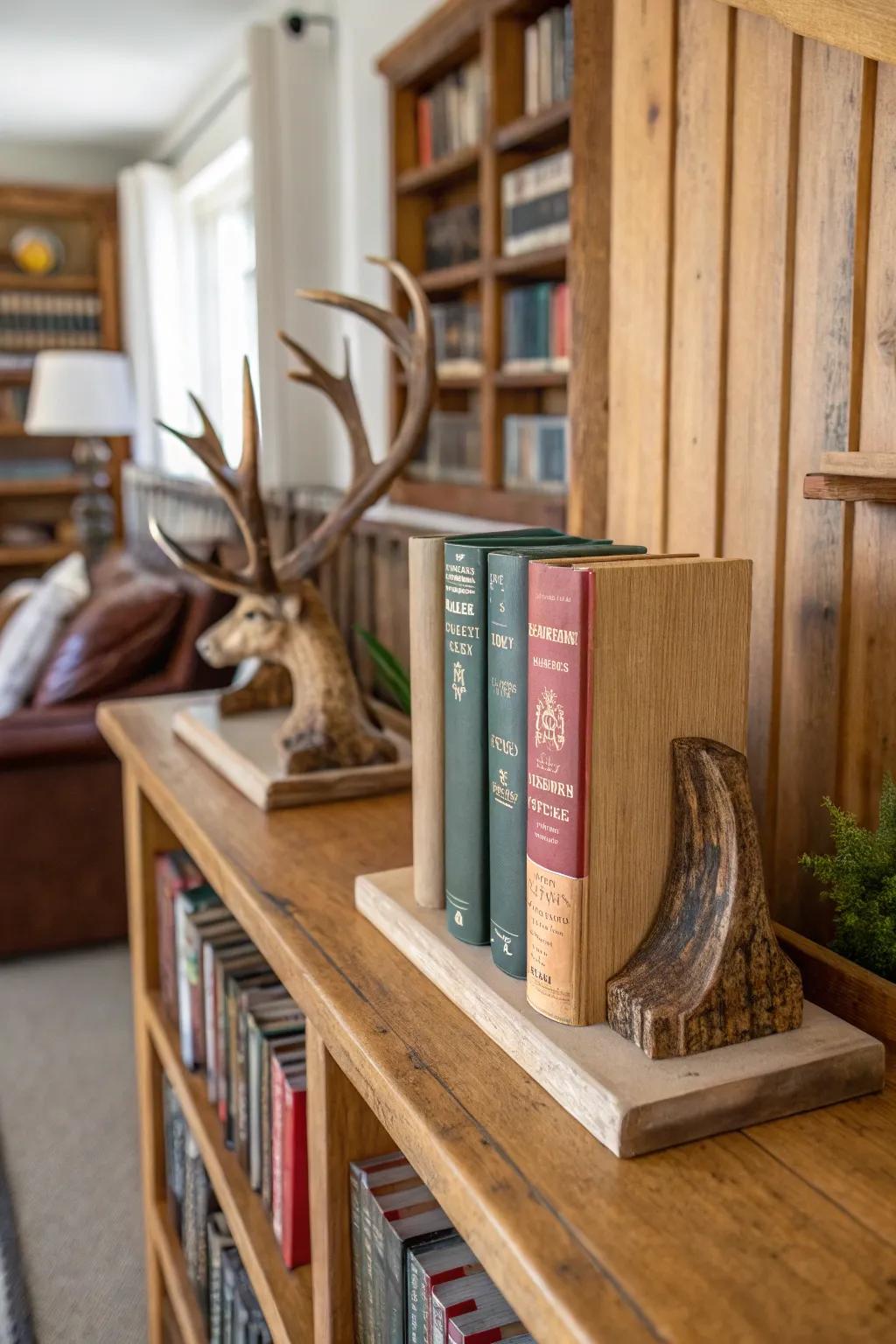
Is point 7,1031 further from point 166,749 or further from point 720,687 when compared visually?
point 720,687

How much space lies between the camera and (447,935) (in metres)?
0.84

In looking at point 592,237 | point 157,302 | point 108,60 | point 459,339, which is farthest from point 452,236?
point 157,302

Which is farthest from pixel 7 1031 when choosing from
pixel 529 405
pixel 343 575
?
pixel 529 405

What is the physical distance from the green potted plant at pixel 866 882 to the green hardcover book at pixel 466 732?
0.71 ft

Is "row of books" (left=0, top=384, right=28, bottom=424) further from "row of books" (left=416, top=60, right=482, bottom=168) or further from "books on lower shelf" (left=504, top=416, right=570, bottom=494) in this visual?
"books on lower shelf" (left=504, top=416, right=570, bottom=494)

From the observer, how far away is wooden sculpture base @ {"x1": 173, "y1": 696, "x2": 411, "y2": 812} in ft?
4.30

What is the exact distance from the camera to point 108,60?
4.24m

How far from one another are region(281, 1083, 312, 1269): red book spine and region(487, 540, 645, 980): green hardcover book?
1.43ft

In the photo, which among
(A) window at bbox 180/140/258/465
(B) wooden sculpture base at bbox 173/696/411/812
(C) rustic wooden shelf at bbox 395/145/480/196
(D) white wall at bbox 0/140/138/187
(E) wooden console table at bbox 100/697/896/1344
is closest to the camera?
(E) wooden console table at bbox 100/697/896/1344

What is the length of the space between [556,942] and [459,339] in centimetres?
199

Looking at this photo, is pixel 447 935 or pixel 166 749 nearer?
pixel 447 935

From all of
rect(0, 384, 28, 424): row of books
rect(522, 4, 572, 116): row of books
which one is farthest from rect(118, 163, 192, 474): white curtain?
rect(522, 4, 572, 116): row of books

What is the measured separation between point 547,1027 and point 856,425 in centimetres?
45

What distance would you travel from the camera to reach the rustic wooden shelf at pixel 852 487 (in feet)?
2.44
